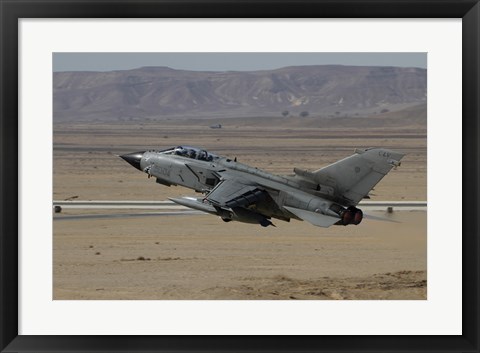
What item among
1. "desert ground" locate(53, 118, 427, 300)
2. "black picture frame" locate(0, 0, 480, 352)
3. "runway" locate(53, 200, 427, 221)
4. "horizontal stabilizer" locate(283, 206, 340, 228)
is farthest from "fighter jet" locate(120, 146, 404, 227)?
"runway" locate(53, 200, 427, 221)

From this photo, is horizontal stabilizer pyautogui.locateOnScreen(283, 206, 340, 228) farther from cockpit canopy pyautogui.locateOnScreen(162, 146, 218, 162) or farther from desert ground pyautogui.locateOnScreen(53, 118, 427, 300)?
cockpit canopy pyautogui.locateOnScreen(162, 146, 218, 162)

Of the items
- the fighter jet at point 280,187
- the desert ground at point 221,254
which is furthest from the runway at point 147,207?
the fighter jet at point 280,187

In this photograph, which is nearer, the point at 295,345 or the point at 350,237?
the point at 295,345

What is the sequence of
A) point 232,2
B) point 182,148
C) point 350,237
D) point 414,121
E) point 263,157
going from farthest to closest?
point 414,121
point 263,157
point 350,237
point 182,148
point 232,2

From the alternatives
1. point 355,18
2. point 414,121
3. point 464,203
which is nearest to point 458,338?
point 464,203

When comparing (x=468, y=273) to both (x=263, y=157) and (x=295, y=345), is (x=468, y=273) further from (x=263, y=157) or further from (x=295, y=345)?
(x=263, y=157)

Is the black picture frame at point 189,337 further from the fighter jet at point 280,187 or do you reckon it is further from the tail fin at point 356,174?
the tail fin at point 356,174

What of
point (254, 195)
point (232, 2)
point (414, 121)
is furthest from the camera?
point (414, 121)
